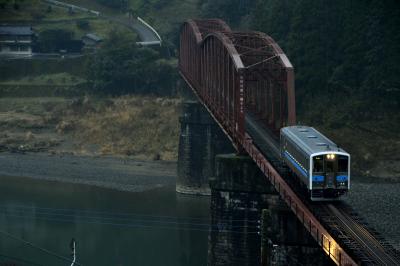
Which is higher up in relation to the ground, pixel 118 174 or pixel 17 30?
pixel 17 30

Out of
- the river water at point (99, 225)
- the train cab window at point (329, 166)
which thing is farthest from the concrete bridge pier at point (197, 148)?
the train cab window at point (329, 166)

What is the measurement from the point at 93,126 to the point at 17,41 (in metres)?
29.3

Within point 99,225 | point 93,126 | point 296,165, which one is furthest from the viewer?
point 93,126

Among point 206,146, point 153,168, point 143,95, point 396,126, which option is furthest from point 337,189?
point 143,95

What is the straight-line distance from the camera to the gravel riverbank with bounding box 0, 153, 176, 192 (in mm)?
69562

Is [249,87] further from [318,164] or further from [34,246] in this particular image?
[318,164]

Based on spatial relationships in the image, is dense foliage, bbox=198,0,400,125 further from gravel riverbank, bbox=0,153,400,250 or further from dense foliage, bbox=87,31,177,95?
dense foliage, bbox=87,31,177,95

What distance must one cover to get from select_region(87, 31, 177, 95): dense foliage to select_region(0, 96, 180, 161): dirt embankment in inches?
105

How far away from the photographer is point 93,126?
88812mm

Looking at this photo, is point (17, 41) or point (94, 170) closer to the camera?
point (94, 170)

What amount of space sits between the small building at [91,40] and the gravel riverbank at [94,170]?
34063 millimetres

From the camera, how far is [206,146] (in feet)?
214

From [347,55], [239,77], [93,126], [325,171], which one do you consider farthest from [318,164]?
[93,126]

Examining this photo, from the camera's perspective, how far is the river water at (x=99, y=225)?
48.4 meters
